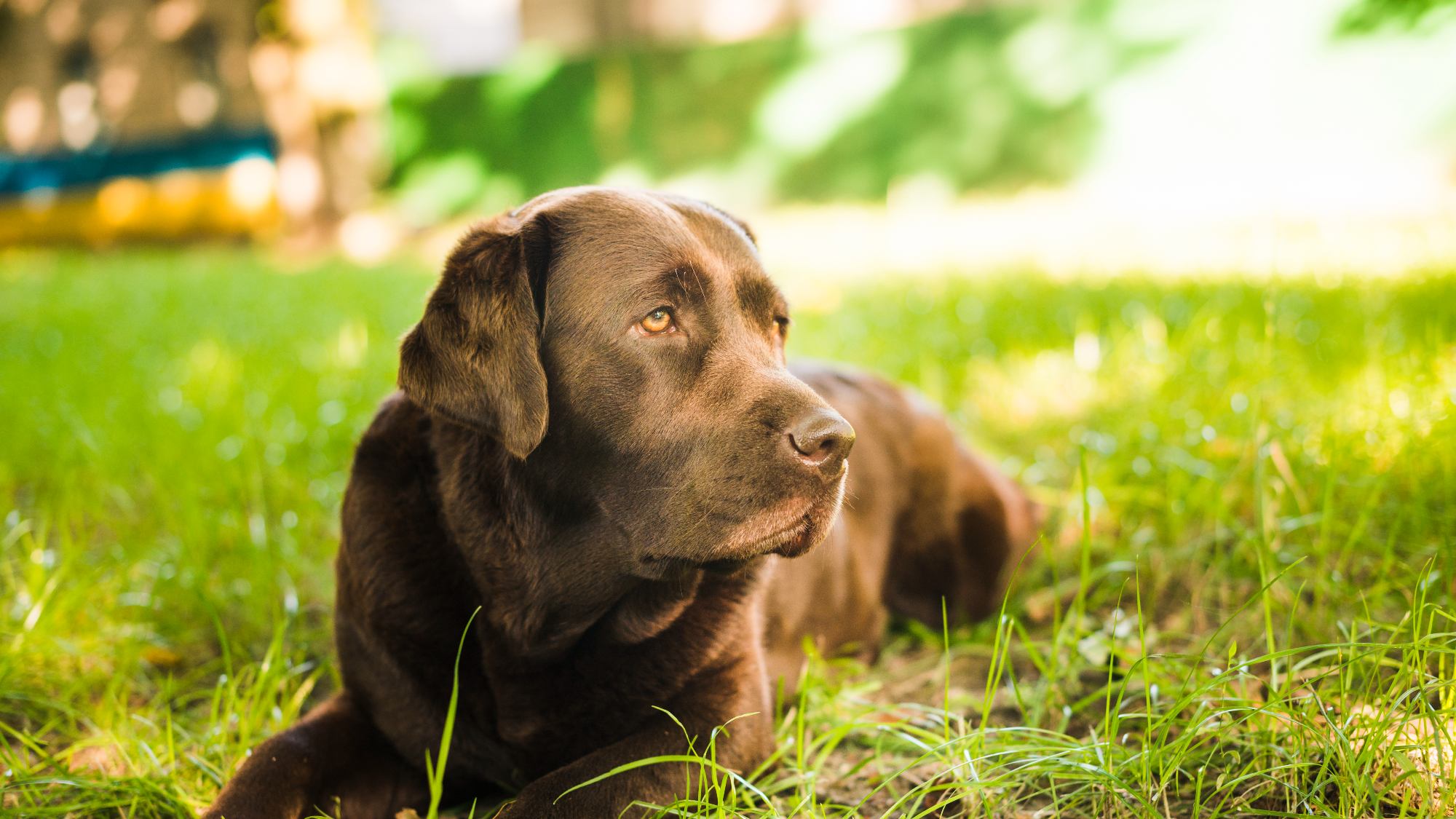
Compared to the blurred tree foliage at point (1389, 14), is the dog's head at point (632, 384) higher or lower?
Answer: lower

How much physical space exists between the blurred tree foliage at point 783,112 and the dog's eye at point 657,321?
12.0 m

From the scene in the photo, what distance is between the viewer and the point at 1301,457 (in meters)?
2.58

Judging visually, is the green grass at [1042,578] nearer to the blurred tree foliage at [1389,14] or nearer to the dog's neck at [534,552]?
the dog's neck at [534,552]

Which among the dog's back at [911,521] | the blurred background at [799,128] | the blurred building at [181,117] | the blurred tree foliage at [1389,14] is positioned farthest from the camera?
the blurred building at [181,117]

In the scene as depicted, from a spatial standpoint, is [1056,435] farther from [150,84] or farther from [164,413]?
[150,84]

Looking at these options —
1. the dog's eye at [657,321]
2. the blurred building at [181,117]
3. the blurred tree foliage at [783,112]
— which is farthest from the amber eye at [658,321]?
the blurred building at [181,117]

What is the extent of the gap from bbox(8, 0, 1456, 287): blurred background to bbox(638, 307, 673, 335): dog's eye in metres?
4.77

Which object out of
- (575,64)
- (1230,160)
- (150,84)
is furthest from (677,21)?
(1230,160)

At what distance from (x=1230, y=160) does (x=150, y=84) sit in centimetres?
1853

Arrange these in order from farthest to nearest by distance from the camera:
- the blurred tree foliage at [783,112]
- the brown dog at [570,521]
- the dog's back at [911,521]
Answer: the blurred tree foliage at [783,112] < the dog's back at [911,521] < the brown dog at [570,521]

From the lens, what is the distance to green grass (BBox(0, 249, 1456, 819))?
154 cm

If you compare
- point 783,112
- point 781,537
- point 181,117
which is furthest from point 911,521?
point 181,117

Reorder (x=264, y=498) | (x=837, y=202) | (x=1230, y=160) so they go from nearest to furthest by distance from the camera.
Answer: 1. (x=264, y=498)
2. (x=1230, y=160)
3. (x=837, y=202)

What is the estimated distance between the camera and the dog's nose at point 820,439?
1.60 m
